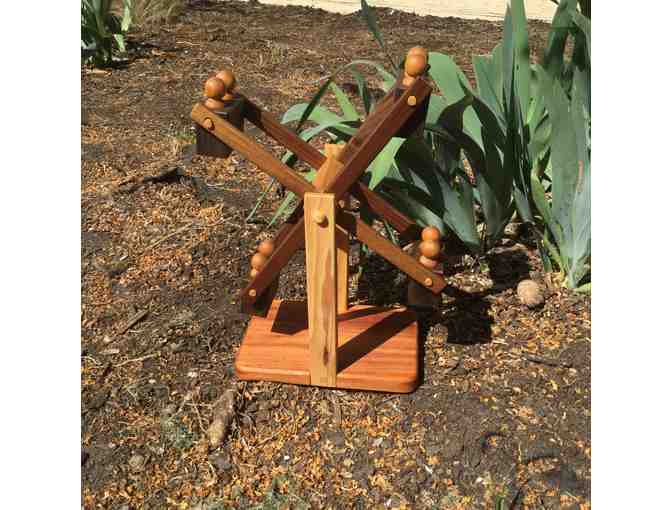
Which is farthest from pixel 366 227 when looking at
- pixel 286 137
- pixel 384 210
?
pixel 286 137

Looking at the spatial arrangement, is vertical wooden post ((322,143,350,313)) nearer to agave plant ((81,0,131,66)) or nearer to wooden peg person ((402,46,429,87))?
wooden peg person ((402,46,429,87))

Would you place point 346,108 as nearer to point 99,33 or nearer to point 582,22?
point 582,22

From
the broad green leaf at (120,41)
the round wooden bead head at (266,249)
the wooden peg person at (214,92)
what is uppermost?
the wooden peg person at (214,92)

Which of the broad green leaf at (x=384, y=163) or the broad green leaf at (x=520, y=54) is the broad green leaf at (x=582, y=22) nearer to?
the broad green leaf at (x=520, y=54)

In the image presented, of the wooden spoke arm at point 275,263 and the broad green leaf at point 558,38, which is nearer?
the wooden spoke arm at point 275,263

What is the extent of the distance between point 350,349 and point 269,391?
245mm

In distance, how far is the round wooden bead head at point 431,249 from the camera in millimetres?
1830

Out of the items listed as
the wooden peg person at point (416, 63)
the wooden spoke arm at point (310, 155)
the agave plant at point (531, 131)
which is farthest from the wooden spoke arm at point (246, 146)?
the agave plant at point (531, 131)

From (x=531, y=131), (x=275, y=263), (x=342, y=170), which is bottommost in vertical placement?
(x=275, y=263)

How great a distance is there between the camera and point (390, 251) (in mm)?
1812

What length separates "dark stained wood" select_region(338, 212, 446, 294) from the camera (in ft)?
5.89

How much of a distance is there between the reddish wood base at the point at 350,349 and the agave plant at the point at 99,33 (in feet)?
9.09

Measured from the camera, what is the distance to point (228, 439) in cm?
191

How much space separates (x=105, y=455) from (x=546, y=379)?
115 centimetres
